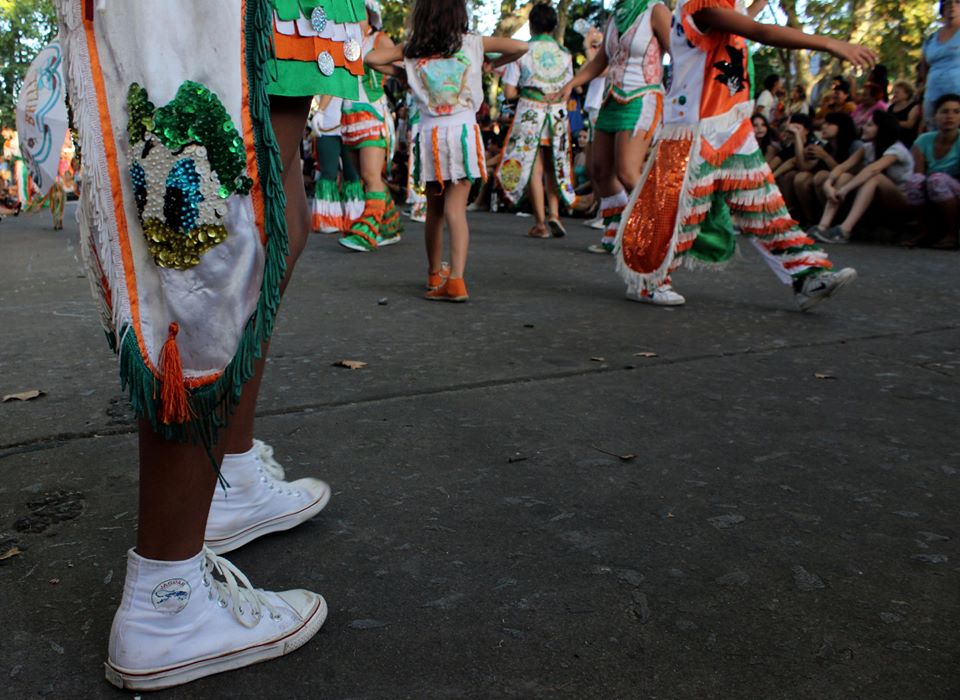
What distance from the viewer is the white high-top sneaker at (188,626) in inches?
52.8

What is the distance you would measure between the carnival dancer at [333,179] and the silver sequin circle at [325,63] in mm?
5706

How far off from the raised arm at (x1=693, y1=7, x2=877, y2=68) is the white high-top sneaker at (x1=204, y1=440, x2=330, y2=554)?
304 cm

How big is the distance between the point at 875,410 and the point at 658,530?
1256 millimetres

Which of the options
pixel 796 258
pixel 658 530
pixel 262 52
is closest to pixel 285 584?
pixel 658 530

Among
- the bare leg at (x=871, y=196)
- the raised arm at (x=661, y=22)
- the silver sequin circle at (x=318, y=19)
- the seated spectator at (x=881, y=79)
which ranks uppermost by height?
the raised arm at (x=661, y=22)

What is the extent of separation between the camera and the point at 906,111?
945cm

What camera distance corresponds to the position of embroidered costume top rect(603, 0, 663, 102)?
5.91m

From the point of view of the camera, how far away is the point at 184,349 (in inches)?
49.7

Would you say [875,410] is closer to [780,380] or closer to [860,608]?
[780,380]

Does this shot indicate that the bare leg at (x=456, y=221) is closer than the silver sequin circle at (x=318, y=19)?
No

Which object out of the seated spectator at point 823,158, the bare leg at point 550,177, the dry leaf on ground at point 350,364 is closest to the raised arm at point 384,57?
the dry leaf on ground at point 350,364

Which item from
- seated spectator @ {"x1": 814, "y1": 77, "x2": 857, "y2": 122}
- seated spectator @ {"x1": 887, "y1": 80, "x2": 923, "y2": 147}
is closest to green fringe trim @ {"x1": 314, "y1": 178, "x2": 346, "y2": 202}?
seated spectator @ {"x1": 887, "y1": 80, "x2": 923, "y2": 147}

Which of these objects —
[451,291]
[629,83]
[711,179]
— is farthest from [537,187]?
Answer: [711,179]

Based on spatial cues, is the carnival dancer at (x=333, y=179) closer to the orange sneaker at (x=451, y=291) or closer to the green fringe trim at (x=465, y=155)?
the green fringe trim at (x=465, y=155)
